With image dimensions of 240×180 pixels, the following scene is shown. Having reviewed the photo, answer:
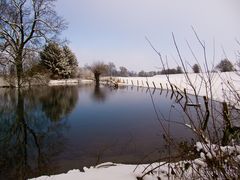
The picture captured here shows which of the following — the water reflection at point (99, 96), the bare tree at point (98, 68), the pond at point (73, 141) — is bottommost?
the pond at point (73, 141)

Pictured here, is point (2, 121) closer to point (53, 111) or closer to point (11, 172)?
point (53, 111)

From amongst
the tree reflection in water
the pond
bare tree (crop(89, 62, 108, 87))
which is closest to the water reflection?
the tree reflection in water

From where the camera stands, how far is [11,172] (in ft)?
13.6

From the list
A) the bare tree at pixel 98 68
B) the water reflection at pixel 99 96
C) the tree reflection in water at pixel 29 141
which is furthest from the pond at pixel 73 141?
the bare tree at pixel 98 68

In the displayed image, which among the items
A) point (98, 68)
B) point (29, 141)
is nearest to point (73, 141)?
point (29, 141)

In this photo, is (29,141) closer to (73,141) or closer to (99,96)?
(73,141)

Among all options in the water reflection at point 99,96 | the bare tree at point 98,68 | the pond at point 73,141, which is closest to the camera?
the pond at point 73,141

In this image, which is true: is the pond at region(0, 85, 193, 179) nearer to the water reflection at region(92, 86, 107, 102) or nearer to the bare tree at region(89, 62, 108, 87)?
the water reflection at region(92, 86, 107, 102)

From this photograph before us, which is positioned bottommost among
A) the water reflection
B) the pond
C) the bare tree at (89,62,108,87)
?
the pond

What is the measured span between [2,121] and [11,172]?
4883 mm

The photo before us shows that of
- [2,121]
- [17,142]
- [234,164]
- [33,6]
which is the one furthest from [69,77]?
[234,164]

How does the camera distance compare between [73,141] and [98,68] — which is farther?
[98,68]

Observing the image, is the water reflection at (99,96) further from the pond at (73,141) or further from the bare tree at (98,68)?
the bare tree at (98,68)

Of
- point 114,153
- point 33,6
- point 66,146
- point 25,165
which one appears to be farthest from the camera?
point 33,6
